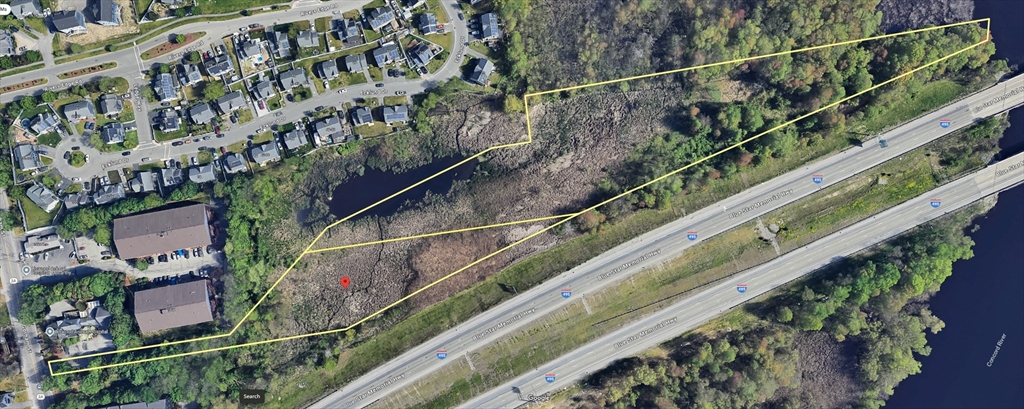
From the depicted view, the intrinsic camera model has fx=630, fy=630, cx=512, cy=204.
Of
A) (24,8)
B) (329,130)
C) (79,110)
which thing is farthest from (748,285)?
(24,8)

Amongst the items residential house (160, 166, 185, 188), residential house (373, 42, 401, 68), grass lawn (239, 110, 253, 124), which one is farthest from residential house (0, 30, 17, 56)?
residential house (373, 42, 401, 68)

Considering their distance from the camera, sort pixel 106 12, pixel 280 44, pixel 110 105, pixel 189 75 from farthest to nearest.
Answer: pixel 280 44 → pixel 189 75 → pixel 110 105 → pixel 106 12

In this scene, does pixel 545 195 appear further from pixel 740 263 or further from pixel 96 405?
pixel 96 405

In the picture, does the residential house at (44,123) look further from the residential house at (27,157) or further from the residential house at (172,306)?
the residential house at (172,306)

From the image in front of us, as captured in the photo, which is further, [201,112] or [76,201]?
[201,112]

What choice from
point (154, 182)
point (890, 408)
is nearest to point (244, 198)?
point (154, 182)

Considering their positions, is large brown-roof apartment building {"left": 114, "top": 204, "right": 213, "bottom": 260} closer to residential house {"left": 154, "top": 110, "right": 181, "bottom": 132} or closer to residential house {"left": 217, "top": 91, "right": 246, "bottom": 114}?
residential house {"left": 154, "top": 110, "right": 181, "bottom": 132}

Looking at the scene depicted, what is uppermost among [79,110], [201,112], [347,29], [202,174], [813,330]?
[347,29]

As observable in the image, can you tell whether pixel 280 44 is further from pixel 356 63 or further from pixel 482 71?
pixel 482 71
